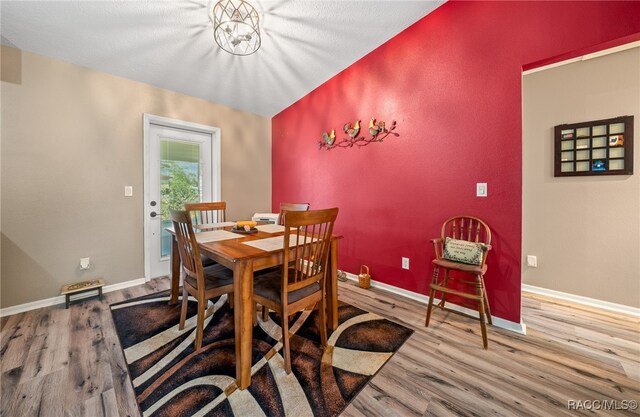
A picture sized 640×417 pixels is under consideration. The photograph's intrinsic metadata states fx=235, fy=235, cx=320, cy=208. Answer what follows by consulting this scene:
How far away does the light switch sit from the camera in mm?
2068

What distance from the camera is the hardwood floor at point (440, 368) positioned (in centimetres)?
124

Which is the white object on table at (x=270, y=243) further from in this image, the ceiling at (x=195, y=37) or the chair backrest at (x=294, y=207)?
the ceiling at (x=195, y=37)

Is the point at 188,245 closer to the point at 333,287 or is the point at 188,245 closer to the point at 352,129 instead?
the point at 333,287

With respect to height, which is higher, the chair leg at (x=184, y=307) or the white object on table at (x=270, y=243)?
the white object on table at (x=270, y=243)

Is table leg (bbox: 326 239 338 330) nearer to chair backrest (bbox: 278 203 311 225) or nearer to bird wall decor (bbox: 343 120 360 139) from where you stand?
chair backrest (bbox: 278 203 311 225)

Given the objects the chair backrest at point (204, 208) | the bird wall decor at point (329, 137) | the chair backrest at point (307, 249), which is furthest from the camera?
the bird wall decor at point (329, 137)

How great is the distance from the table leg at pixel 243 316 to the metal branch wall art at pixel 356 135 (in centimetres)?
208

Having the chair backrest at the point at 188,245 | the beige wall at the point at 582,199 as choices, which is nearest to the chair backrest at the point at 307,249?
the chair backrest at the point at 188,245

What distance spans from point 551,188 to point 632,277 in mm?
1025

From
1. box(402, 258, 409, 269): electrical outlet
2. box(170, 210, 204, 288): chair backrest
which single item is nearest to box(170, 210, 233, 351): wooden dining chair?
box(170, 210, 204, 288): chair backrest

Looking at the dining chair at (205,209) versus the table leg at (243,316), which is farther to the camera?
the dining chair at (205,209)

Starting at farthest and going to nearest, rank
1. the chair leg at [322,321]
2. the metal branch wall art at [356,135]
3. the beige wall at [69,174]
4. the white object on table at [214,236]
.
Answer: the metal branch wall art at [356,135], the beige wall at [69,174], the white object on table at [214,236], the chair leg at [322,321]

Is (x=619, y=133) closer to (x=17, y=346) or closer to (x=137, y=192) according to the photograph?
(x=137, y=192)

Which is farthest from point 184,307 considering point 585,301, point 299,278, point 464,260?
point 585,301
